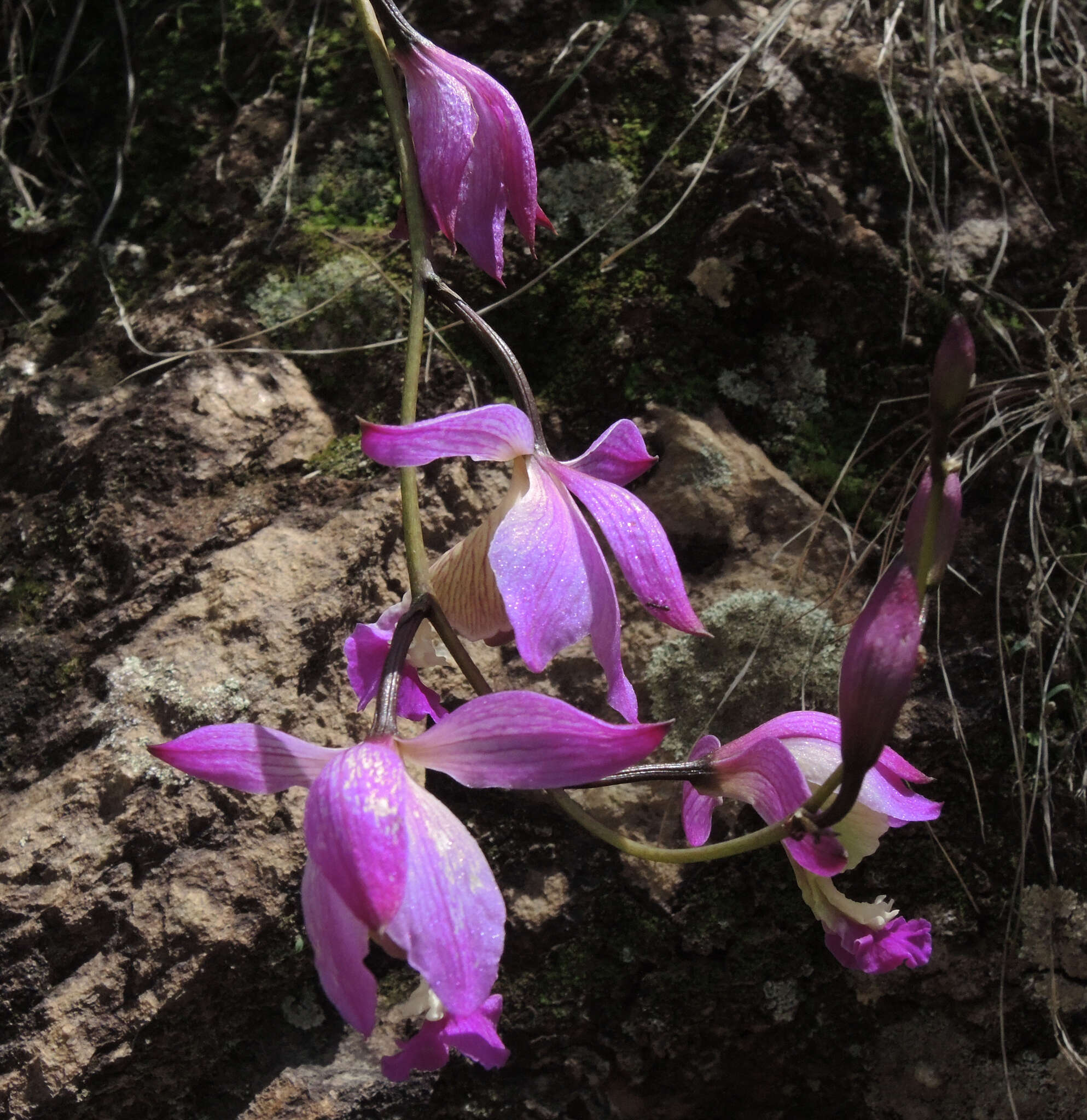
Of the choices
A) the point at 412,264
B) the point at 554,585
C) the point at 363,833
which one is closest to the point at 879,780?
the point at 554,585

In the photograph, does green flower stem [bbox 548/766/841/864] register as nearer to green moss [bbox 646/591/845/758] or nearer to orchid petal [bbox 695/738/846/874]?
orchid petal [bbox 695/738/846/874]

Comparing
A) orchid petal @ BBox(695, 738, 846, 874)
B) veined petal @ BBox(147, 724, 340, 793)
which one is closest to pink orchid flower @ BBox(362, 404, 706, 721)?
orchid petal @ BBox(695, 738, 846, 874)

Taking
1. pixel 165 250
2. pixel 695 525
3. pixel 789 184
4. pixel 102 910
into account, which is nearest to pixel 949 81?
pixel 789 184

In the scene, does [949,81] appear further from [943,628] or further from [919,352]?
[943,628]

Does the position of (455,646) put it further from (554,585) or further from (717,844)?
(717,844)

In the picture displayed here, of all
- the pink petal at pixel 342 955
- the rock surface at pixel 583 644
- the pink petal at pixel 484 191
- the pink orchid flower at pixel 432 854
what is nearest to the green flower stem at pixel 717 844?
the pink orchid flower at pixel 432 854

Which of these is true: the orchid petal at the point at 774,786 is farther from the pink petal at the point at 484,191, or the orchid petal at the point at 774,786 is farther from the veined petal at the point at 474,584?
the pink petal at the point at 484,191
